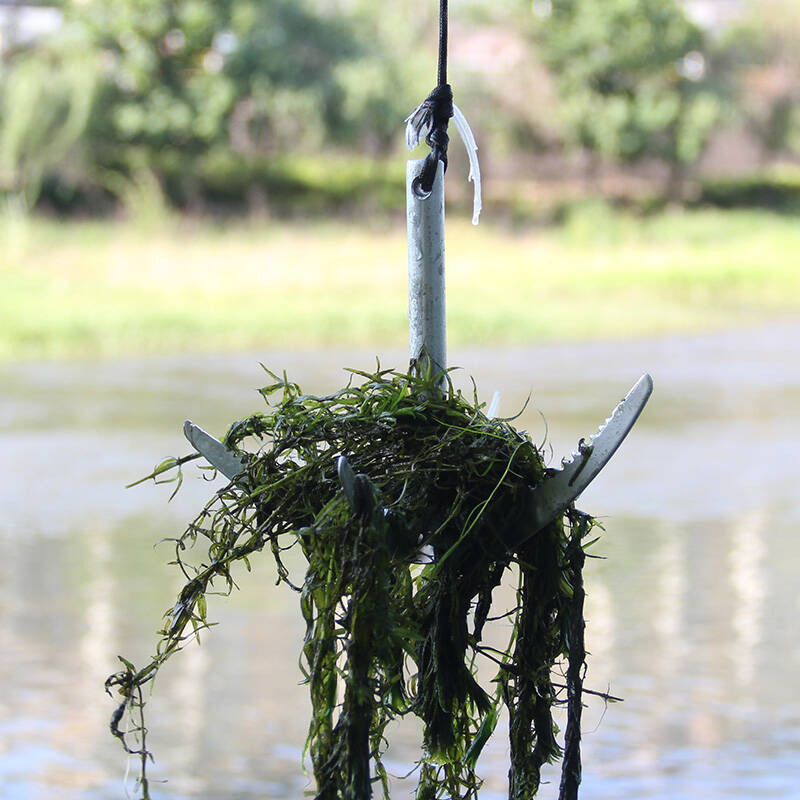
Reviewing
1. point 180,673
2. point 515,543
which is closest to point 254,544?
point 515,543

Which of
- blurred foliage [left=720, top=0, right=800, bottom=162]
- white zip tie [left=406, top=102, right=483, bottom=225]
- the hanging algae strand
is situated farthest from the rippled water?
blurred foliage [left=720, top=0, right=800, bottom=162]

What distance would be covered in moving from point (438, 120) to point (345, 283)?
15.9 meters

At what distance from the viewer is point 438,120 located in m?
1.84

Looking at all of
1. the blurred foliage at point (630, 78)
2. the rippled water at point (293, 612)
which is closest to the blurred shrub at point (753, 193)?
the blurred foliage at point (630, 78)

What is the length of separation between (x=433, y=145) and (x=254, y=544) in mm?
534

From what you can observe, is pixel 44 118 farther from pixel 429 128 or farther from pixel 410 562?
pixel 410 562

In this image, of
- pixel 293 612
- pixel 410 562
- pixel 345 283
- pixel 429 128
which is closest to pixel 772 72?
pixel 345 283

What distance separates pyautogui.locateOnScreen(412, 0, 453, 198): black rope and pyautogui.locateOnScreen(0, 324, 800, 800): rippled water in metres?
2.47

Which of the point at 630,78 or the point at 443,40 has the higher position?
the point at 630,78

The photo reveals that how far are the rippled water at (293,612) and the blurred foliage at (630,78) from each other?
15.0 m

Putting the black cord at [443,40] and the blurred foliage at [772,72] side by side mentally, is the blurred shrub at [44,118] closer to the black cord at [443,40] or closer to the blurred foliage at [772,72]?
the blurred foliage at [772,72]

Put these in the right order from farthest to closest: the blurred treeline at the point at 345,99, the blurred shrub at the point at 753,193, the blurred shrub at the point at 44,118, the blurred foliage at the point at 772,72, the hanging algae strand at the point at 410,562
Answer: the blurred foliage at the point at 772,72, the blurred shrub at the point at 753,193, the blurred treeline at the point at 345,99, the blurred shrub at the point at 44,118, the hanging algae strand at the point at 410,562

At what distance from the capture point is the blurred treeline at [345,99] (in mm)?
23422

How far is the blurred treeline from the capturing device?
76.8 ft
